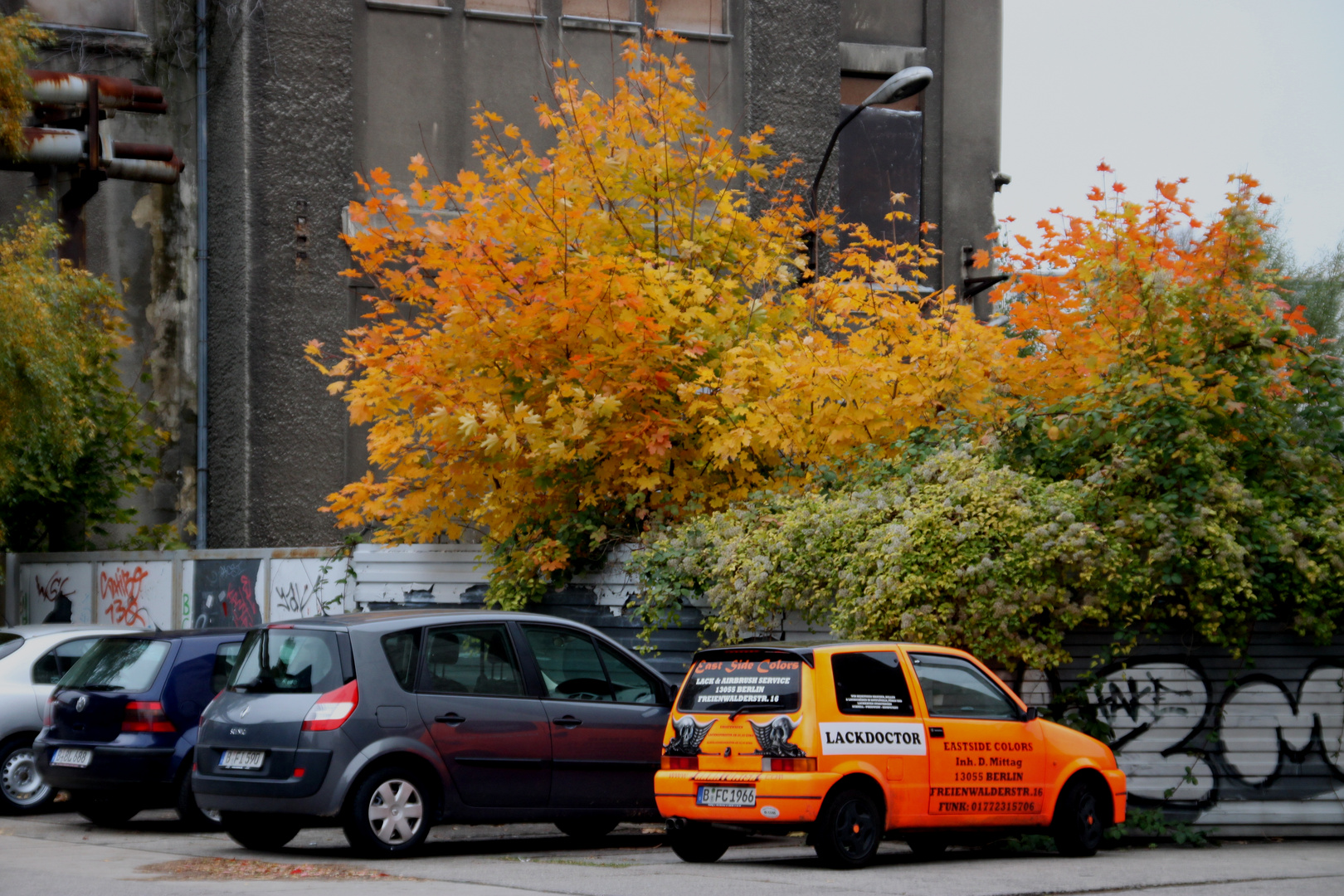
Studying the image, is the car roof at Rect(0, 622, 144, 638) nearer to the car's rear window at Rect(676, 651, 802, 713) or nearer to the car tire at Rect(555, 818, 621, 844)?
the car tire at Rect(555, 818, 621, 844)

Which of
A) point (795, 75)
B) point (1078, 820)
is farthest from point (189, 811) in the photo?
point (795, 75)

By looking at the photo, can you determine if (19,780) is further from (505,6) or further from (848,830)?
(505,6)

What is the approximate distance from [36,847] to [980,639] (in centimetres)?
698

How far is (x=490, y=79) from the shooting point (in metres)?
22.2

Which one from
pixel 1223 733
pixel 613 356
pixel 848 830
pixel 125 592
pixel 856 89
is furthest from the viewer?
pixel 856 89

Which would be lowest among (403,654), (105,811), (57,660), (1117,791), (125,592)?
(105,811)

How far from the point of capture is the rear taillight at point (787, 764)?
9.03 meters

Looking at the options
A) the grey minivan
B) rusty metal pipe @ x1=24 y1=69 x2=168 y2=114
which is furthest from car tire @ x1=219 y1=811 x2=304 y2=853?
rusty metal pipe @ x1=24 y1=69 x2=168 y2=114

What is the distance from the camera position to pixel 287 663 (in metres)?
9.94

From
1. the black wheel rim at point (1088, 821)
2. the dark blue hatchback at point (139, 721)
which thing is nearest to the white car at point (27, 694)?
the dark blue hatchback at point (139, 721)

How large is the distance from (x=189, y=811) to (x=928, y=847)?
5670mm

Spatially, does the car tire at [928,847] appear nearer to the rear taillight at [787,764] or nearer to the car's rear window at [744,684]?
the rear taillight at [787,764]

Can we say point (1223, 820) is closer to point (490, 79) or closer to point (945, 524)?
point (945, 524)

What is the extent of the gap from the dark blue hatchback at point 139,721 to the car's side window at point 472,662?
243cm
